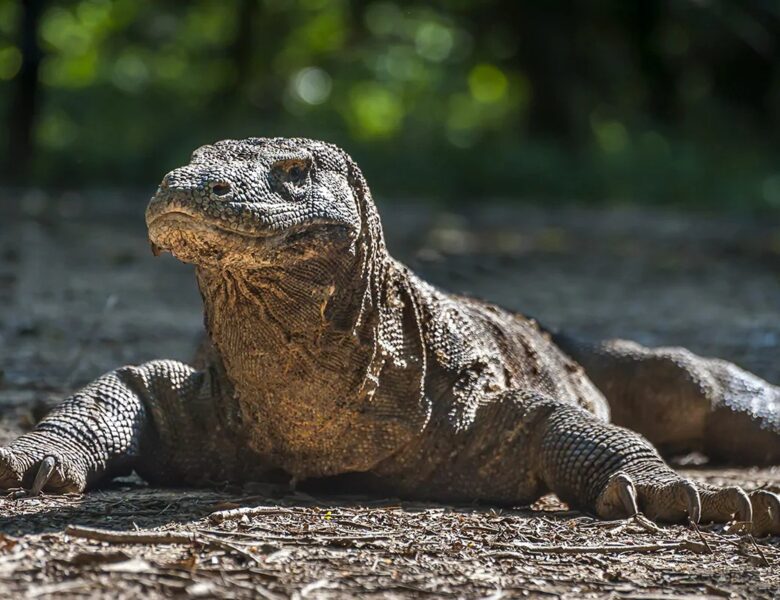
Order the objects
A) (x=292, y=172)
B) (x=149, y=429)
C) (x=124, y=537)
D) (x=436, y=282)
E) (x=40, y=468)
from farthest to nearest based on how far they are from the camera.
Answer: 1. (x=436, y=282)
2. (x=149, y=429)
3. (x=40, y=468)
4. (x=292, y=172)
5. (x=124, y=537)

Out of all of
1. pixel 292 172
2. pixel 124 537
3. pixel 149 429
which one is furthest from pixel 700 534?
pixel 149 429

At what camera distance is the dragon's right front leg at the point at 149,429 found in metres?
5.30

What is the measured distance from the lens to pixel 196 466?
5.53m

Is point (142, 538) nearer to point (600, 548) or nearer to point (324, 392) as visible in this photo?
point (324, 392)

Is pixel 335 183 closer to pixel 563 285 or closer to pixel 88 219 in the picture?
pixel 563 285

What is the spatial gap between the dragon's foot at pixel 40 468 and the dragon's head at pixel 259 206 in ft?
3.45

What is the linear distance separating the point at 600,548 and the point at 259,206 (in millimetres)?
1465

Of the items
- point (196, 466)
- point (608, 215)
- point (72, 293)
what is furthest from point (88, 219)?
point (196, 466)

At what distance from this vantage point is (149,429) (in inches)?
219

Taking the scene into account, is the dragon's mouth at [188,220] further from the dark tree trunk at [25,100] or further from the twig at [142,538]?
the dark tree trunk at [25,100]

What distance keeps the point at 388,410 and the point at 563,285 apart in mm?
7717

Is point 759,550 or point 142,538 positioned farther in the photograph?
point 759,550

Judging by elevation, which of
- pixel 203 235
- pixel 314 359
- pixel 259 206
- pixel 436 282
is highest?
pixel 436 282

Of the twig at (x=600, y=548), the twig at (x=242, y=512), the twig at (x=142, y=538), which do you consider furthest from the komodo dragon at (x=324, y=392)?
the twig at (x=142, y=538)
